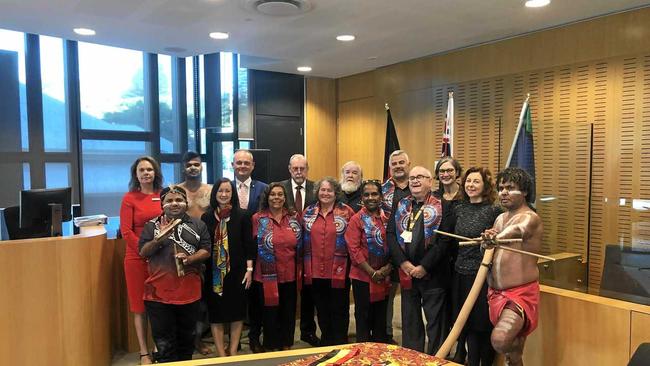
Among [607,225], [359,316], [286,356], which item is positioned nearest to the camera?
[286,356]

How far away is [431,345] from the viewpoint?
3.30 metres

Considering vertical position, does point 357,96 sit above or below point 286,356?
above

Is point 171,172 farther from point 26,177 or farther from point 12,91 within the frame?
point 12,91

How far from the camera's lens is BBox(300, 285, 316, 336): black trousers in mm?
4223

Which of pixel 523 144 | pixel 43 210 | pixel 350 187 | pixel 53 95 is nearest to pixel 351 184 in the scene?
pixel 350 187

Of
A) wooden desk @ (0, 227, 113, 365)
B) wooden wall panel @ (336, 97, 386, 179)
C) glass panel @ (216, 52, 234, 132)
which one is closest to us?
wooden desk @ (0, 227, 113, 365)

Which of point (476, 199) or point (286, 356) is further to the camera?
point (476, 199)

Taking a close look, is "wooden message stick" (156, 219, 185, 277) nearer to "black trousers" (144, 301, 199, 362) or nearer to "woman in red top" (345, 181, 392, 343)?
"black trousers" (144, 301, 199, 362)

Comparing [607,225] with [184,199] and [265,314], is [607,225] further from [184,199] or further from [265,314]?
[184,199]

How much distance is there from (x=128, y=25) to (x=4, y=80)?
205 centimetres

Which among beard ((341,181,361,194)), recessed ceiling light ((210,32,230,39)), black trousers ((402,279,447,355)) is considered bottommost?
black trousers ((402,279,447,355))

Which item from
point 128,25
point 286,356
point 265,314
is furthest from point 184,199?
point 128,25

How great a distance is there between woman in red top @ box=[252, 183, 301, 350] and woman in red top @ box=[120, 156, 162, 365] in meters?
0.81

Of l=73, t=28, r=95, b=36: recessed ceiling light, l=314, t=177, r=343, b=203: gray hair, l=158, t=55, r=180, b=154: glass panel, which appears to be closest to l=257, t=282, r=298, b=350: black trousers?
l=314, t=177, r=343, b=203: gray hair
